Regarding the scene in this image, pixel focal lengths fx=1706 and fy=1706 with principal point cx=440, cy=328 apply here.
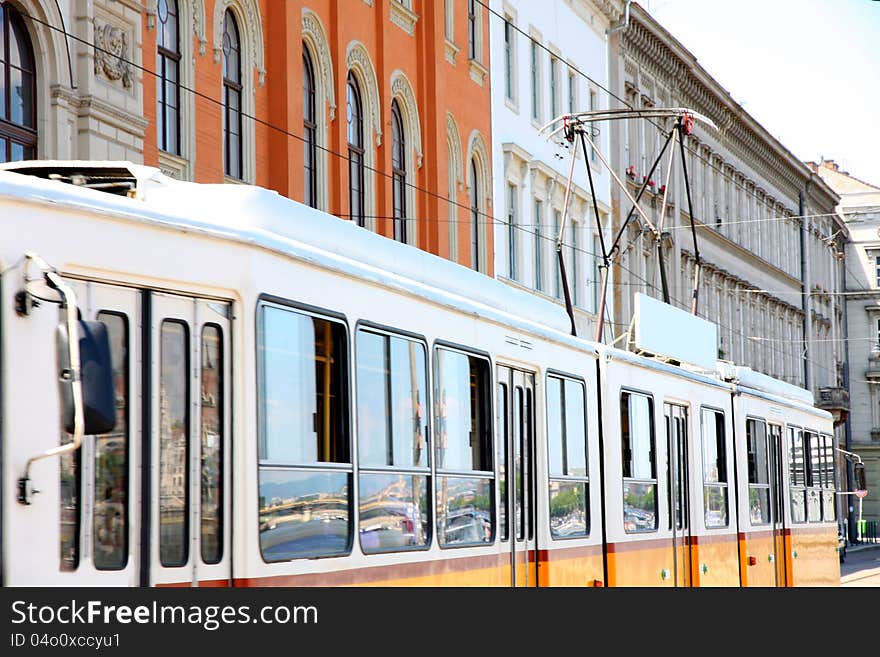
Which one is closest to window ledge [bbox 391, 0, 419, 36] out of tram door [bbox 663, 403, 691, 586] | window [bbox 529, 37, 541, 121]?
window [bbox 529, 37, 541, 121]

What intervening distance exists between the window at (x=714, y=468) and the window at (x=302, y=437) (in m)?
8.44

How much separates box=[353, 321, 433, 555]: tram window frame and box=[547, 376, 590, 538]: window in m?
2.61

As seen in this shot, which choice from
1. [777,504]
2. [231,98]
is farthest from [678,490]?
[231,98]

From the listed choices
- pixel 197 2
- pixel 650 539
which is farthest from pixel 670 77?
pixel 650 539

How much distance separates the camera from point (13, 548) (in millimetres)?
6445

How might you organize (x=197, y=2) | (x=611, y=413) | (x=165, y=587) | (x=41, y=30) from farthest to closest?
(x=197, y=2) → (x=41, y=30) → (x=611, y=413) → (x=165, y=587)

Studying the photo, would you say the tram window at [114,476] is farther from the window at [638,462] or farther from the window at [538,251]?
the window at [538,251]

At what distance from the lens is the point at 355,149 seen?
1093 inches

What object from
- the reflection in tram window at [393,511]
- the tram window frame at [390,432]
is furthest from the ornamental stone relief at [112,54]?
the reflection in tram window at [393,511]

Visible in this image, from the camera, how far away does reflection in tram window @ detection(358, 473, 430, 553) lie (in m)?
8.84

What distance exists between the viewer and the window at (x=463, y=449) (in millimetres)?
9992

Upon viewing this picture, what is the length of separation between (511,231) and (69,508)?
94.9ft
